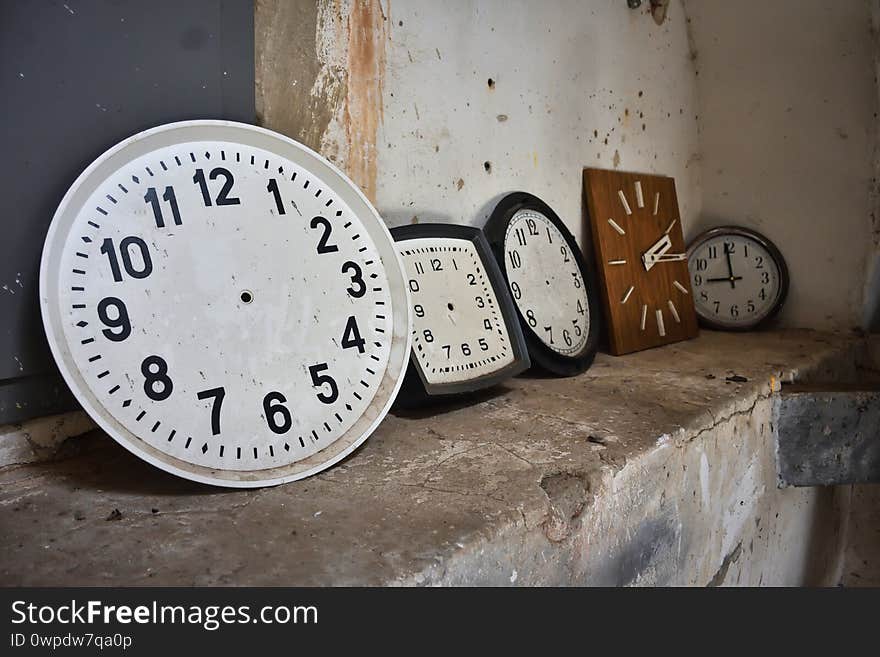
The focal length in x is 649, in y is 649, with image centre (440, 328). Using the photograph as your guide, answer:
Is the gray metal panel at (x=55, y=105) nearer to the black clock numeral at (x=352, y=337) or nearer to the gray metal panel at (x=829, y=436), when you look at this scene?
the black clock numeral at (x=352, y=337)

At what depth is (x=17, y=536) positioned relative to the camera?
77cm

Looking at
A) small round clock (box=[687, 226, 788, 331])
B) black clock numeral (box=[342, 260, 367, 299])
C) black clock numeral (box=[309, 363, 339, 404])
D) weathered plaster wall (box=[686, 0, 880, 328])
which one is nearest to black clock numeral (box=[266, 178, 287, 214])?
black clock numeral (box=[342, 260, 367, 299])

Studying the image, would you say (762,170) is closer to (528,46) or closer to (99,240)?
(528,46)

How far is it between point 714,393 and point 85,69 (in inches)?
52.8

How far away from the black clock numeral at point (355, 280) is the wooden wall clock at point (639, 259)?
0.99 metres

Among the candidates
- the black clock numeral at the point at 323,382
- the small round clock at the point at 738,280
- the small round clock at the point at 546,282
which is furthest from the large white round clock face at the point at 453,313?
the small round clock at the point at 738,280

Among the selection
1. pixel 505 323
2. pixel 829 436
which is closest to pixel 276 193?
pixel 505 323

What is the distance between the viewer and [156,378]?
0.87m

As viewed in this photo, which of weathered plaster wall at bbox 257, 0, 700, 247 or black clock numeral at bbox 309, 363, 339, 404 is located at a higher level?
weathered plaster wall at bbox 257, 0, 700, 247

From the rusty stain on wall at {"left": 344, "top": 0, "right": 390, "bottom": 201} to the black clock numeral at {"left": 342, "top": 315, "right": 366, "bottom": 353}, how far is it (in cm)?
42

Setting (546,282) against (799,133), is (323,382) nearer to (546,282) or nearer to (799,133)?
(546,282)

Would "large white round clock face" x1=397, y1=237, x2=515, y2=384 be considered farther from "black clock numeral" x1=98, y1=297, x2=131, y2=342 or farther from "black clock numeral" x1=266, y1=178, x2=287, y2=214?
"black clock numeral" x1=98, y1=297, x2=131, y2=342

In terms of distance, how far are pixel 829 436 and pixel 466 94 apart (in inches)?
48.9

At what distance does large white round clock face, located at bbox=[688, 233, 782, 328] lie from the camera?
227 cm
